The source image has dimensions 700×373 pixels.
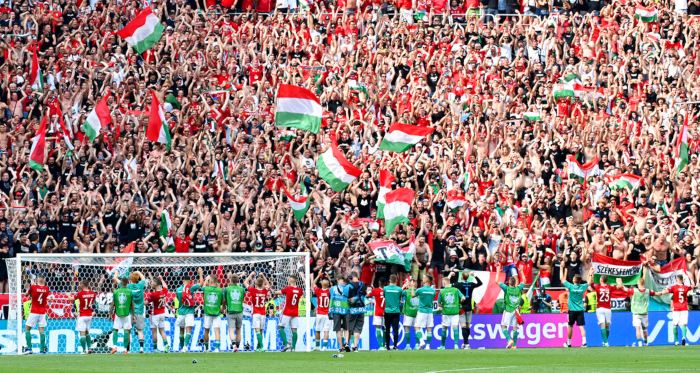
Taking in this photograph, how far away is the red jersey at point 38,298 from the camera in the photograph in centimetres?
3697

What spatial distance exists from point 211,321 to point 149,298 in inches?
64.3

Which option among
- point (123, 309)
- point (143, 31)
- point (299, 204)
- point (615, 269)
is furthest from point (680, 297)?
point (143, 31)

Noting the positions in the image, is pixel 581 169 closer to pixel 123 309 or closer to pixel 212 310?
pixel 212 310

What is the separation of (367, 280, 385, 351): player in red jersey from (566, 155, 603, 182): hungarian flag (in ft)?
27.4

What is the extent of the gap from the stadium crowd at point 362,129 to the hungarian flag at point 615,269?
0.52 m

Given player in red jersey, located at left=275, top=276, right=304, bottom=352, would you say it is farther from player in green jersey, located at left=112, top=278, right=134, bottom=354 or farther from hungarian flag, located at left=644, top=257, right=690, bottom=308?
hungarian flag, located at left=644, top=257, right=690, bottom=308

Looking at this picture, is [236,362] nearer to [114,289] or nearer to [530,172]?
[114,289]

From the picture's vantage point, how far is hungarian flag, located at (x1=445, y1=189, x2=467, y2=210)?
4409cm

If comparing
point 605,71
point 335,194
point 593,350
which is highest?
point 605,71

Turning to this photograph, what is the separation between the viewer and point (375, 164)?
4522cm

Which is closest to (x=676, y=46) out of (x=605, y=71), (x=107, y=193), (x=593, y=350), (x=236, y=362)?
(x=605, y=71)

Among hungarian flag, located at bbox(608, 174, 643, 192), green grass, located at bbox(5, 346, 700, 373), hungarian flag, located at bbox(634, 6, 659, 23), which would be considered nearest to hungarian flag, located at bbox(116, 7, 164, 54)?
green grass, located at bbox(5, 346, 700, 373)

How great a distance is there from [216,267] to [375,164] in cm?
688

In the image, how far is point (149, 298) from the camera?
38.2 metres
